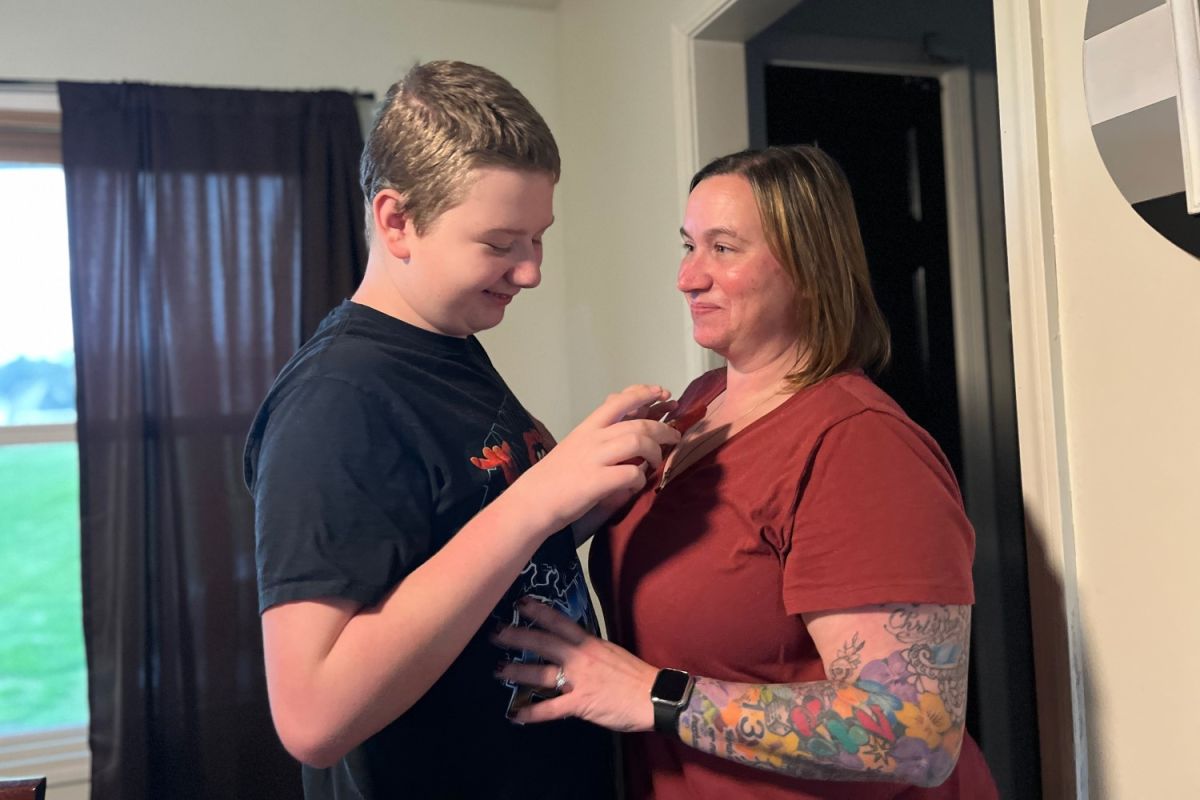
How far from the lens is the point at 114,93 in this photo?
252 cm

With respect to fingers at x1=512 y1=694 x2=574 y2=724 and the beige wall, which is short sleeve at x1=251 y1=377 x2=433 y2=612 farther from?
the beige wall

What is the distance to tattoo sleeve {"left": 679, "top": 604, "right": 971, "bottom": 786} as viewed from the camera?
2.73 feet

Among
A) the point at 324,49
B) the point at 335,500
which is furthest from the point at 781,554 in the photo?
the point at 324,49

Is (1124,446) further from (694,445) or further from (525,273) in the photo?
(525,273)

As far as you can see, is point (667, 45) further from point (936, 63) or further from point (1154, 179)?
point (1154, 179)

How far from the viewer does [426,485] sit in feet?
2.74

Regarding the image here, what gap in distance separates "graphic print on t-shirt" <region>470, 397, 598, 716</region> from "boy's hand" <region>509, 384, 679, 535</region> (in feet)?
0.28

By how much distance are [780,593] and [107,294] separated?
2.34 metres

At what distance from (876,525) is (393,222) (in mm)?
565

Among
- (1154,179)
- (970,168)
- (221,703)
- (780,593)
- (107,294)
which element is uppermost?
(970,168)

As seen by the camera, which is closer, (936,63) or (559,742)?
(559,742)

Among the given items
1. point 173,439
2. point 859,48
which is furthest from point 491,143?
point 173,439

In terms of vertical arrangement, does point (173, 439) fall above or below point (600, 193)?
below

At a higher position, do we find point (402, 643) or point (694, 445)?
point (694, 445)
